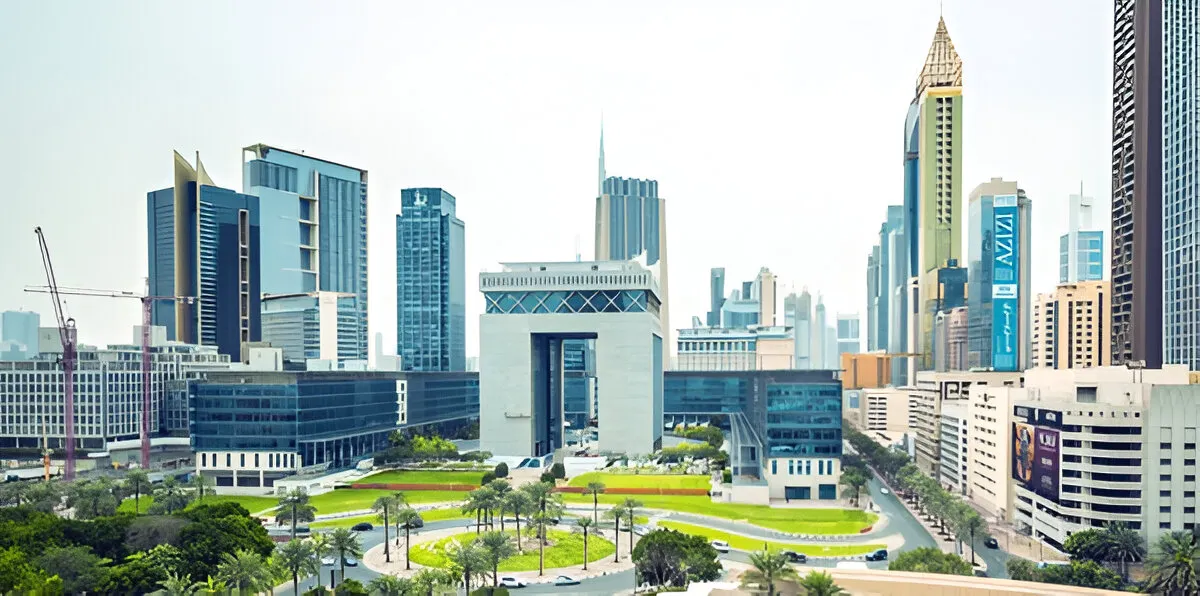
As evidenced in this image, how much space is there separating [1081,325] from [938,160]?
66.8m

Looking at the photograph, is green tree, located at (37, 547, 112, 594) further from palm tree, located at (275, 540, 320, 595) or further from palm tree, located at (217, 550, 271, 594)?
palm tree, located at (275, 540, 320, 595)

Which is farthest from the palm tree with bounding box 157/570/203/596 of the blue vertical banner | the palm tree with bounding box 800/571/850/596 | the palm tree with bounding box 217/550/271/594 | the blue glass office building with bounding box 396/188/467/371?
the blue glass office building with bounding box 396/188/467/371

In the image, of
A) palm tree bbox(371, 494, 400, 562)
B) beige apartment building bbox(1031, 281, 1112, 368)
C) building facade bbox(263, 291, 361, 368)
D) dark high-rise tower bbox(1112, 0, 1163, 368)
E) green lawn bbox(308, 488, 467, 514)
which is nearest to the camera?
palm tree bbox(371, 494, 400, 562)

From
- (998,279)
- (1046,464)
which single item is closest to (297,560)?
(1046,464)

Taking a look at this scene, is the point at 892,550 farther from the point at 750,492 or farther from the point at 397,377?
the point at 397,377

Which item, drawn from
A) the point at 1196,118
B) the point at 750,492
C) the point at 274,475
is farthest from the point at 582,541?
the point at 1196,118

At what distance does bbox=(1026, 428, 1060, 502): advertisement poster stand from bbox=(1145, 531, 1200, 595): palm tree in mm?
11252

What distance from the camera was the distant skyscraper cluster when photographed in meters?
158

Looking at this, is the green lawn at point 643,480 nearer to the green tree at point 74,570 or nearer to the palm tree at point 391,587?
the palm tree at point 391,587

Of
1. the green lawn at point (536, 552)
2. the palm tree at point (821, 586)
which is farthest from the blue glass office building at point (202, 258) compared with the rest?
the palm tree at point (821, 586)

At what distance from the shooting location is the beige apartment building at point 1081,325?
127 metres

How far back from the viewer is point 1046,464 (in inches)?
2227

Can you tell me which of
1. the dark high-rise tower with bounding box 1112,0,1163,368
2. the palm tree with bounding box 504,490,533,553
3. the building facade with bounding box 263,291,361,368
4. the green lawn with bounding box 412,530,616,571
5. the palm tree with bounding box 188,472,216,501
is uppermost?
the dark high-rise tower with bounding box 1112,0,1163,368

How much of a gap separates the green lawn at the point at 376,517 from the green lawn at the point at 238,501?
905 centimetres
